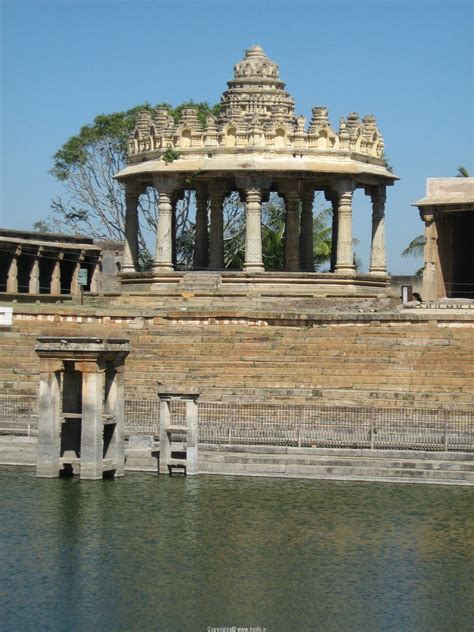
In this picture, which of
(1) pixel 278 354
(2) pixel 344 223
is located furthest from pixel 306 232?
(1) pixel 278 354

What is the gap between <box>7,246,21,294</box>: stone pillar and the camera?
55719mm

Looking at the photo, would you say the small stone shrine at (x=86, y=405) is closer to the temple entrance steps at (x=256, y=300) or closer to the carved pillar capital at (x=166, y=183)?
the temple entrance steps at (x=256, y=300)

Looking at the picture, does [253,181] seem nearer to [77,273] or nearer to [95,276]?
[77,273]

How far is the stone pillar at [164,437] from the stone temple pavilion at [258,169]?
56.5ft

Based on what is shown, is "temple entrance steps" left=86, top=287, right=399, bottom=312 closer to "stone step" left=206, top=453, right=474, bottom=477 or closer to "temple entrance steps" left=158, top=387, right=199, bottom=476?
"temple entrance steps" left=158, top=387, right=199, bottom=476

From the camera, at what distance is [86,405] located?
2964cm

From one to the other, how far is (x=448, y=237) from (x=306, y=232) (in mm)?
8606

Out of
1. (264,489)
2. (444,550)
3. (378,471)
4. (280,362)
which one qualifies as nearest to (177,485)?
(264,489)

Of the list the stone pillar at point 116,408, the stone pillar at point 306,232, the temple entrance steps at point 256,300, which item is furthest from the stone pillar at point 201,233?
the stone pillar at point 116,408

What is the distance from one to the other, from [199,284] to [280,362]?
36.8 ft

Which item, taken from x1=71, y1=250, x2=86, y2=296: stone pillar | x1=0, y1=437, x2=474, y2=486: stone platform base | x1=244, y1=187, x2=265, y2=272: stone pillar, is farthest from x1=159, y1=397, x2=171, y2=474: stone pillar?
x1=71, y1=250, x2=86, y2=296: stone pillar

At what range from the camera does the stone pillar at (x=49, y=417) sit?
29.8m

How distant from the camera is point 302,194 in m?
54.4

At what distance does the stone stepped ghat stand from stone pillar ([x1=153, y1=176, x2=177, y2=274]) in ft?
26.5
